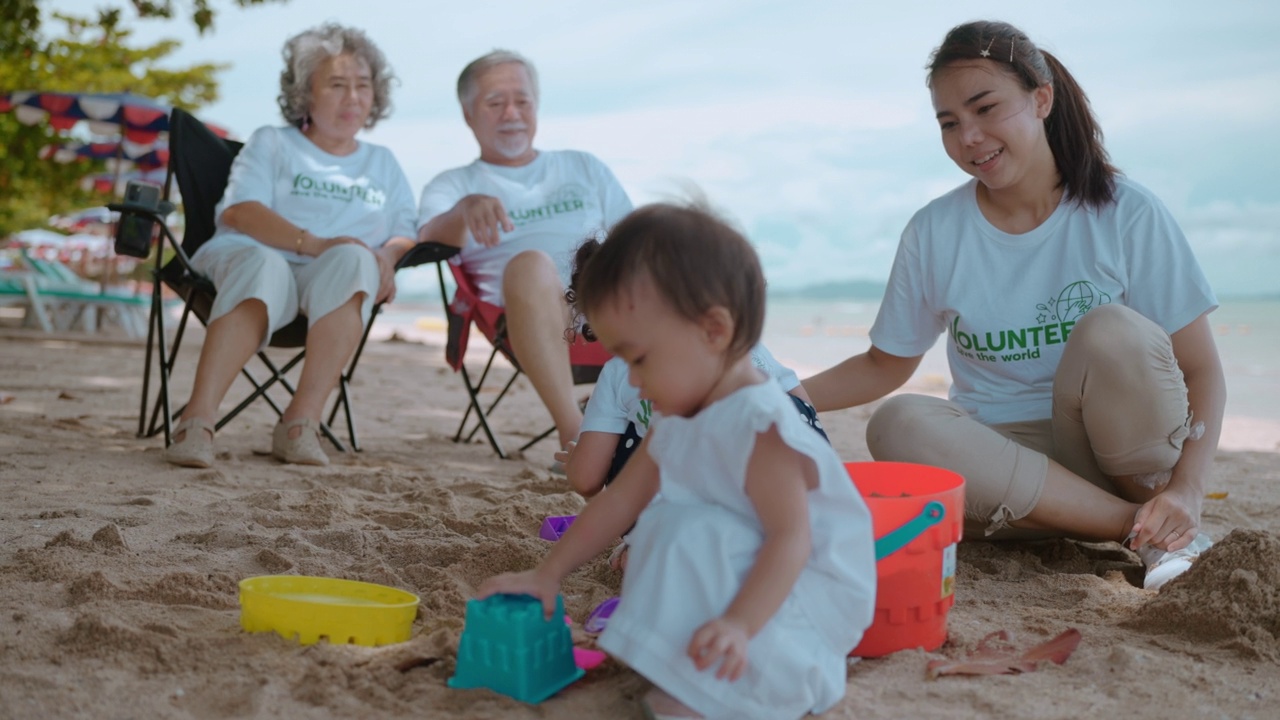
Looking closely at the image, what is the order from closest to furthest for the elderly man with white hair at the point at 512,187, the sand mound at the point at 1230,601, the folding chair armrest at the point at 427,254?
the sand mound at the point at 1230,601, the folding chair armrest at the point at 427,254, the elderly man with white hair at the point at 512,187

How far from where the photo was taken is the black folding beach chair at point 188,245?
3432 millimetres

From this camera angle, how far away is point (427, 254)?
3.59m

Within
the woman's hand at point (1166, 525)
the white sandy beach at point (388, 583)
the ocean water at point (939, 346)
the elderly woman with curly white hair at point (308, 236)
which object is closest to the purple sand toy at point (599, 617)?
the white sandy beach at point (388, 583)

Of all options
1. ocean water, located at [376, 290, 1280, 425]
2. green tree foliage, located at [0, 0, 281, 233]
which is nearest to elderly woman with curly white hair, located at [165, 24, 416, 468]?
ocean water, located at [376, 290, 1280, 425]

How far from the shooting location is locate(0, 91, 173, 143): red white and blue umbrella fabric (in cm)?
897

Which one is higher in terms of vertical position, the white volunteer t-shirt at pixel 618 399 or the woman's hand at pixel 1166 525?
the white volunteer t-shirt at pixel 618 399

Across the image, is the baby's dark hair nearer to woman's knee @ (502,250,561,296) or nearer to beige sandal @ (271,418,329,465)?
woman's knee @ (502,250,561,296)

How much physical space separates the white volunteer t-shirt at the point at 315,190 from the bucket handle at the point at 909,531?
100 inches

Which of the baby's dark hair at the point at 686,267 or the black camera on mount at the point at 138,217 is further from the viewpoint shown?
the black camera on mount at the point at 138,217

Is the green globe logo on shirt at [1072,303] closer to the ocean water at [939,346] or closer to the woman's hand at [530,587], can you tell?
the woman's hand at [530,587]

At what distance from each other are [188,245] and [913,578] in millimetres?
3054

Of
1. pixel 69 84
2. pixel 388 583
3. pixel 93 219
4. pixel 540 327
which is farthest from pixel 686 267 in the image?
pixel 69 84

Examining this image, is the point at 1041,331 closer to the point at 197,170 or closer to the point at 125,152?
the point at 197,170

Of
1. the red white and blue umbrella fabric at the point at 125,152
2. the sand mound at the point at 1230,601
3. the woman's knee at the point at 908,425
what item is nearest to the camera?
the sand mound at the point at 1230,601
